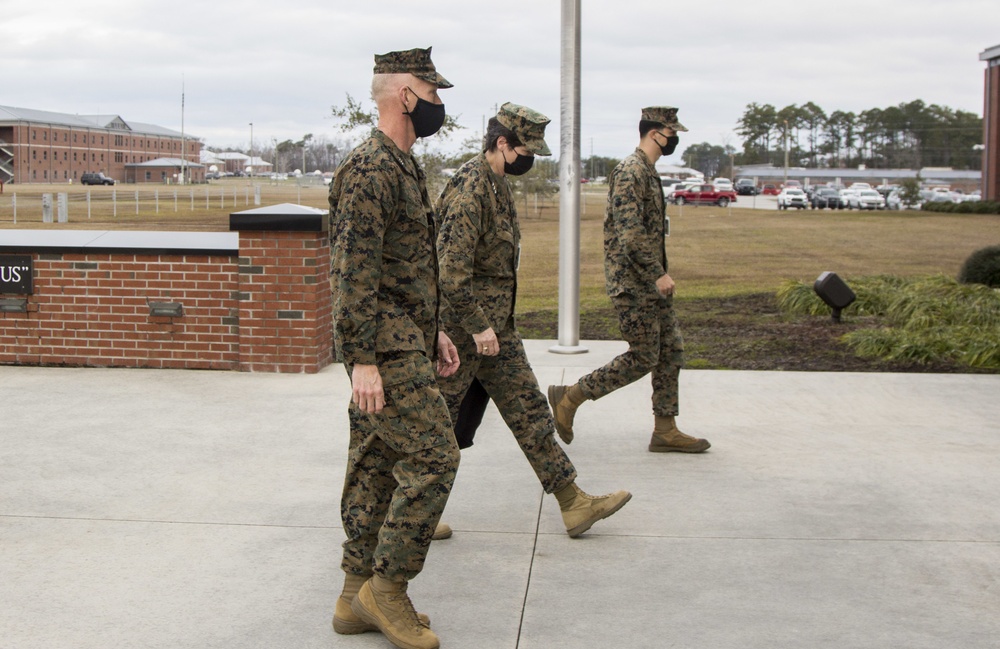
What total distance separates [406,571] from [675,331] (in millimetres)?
3008

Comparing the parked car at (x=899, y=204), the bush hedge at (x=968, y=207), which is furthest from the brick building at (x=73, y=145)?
the parked car at (x=899, y=204)

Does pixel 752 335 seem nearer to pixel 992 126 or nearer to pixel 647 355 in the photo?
pixel 647 355

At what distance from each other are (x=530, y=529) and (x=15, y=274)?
5737 mm

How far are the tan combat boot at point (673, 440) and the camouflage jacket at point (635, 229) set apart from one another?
0.83 metres

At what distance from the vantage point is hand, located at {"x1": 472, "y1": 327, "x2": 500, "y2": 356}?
15.0ft

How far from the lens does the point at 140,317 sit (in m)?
8.89

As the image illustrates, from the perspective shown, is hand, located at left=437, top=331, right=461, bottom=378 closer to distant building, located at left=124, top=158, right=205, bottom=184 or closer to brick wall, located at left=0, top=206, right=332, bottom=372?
brick wall, located at left=0, top=206, right=332, bottom=372

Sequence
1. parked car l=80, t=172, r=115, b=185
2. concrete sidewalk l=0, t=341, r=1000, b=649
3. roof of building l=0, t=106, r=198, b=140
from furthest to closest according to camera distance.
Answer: parked car l=80, t=172, r=115, b=185 → roof of building l=0, t=106, r=198, b=140 → concrete sidewalk l=0, t=341, r=1000, b=649

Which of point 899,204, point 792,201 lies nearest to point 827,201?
point 792,201

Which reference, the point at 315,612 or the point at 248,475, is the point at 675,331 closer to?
the point at 248,475

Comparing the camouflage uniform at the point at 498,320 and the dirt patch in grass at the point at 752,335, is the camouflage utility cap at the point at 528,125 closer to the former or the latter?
the camouflage uniform at the point at 498,320

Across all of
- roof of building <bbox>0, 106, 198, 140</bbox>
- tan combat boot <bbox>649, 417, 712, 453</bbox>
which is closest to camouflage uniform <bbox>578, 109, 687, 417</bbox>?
tan combat boot <bbox>649, 417, 712, 453</bbox>

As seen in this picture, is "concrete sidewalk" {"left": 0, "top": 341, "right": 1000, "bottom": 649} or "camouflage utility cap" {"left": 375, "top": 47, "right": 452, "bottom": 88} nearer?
"camouflage utility cap" {"left": 375, "top": 47, "right": 452, "bottom": 88}

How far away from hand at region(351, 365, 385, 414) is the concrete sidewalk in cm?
90
